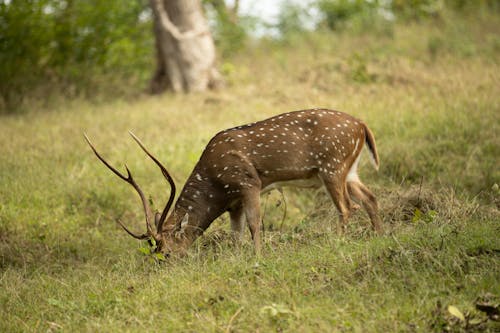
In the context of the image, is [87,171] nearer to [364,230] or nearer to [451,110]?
[364,230]

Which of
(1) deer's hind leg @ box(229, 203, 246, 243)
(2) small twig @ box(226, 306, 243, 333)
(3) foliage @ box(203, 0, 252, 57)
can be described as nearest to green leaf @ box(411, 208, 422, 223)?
(1) deer's hind leg @ box(229, 203, 246, 243)

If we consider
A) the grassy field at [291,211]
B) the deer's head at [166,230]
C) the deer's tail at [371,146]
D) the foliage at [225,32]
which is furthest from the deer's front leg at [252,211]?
the foliage at [225,32]

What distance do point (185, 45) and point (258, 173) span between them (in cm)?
814

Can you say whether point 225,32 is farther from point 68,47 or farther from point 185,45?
point 68,47

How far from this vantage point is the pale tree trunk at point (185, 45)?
563 inches

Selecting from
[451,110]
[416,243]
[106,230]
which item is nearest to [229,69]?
[451,110]

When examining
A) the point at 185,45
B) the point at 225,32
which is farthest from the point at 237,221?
the point at 225,32

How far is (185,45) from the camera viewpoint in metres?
14.3

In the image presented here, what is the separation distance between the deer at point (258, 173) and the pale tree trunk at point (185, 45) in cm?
767

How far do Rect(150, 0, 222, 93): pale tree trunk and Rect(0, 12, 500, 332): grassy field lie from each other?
26.2 inches

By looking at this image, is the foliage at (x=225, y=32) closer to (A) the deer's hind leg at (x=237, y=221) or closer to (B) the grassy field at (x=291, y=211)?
(B) the grassy field at (x=291, y=211)

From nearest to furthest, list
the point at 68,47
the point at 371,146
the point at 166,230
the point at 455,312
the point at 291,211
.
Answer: the point at 455,312 < the point at 166,230 < the point at 371,146 < the point at 291,211 < the point at 68,47

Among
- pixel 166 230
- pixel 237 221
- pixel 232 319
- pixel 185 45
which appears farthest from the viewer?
pixel 185 45

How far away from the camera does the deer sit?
6.54 metres
